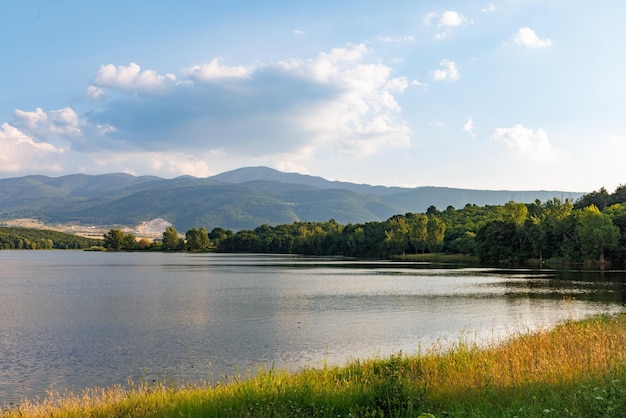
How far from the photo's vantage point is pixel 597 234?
108 metres

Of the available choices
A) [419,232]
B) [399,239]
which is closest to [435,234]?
[419,232]

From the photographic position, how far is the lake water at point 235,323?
25.2 meters

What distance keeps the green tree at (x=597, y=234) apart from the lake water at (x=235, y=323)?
4529cm

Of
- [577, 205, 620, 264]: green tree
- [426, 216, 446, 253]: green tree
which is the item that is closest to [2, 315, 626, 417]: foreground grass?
[577, 205, 620, 264]: green tree

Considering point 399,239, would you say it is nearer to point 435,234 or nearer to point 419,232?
point 419,232

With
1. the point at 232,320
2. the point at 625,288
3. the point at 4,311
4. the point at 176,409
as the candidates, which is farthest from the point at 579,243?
the point at 176,409

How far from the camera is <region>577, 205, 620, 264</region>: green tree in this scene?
4247 inches

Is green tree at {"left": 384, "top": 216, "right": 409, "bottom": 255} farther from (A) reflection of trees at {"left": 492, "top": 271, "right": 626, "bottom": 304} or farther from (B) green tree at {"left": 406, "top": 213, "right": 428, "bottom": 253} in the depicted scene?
(A) reflection of trees at {"left": 492, "top": 271, "right": 626, "bottom": 304}

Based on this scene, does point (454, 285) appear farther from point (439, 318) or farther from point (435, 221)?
point (435, 221)

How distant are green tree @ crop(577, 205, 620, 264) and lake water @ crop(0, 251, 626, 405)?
45.3m

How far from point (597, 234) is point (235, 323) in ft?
311

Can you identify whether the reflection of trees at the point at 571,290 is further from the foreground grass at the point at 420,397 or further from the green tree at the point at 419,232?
the green tree at the point at 419,232

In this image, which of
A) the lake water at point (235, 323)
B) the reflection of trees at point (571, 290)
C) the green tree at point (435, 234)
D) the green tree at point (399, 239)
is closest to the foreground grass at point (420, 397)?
the lake water at point (235, 323)

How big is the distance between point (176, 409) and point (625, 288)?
202 ft
